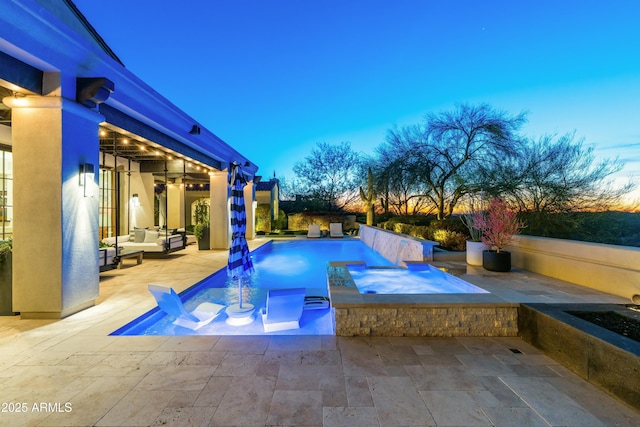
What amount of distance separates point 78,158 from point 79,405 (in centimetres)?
324

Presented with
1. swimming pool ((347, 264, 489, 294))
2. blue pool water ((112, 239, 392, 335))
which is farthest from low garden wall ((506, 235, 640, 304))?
blue pool water ((112, 239, 392, 335))

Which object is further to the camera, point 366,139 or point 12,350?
point 366,139

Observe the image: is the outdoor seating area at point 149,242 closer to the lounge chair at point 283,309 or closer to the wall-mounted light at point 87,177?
the wall-mounted light at point 87,177

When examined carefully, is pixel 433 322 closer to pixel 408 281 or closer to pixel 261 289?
pixel 408 281

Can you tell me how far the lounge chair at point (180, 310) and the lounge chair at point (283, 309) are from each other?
842 millimetres

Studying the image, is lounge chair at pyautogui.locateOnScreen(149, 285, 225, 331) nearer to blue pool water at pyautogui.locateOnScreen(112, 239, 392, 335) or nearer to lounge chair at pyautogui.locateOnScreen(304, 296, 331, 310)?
blue pool water at pyautogui.locateOnScreen(112, 239, 392, 335)

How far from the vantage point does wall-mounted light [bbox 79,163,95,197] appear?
3.88 metres

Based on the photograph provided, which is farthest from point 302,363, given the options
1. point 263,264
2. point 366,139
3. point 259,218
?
point 366,139

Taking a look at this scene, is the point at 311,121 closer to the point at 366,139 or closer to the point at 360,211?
the point at 366,139

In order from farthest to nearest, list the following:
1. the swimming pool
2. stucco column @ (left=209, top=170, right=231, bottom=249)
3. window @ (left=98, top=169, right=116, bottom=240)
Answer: window @ (left=98, top=169, right=116, bottom=240) → stucco column @ (left=209, top=170, right=231, bottom=249) → the swimming pool

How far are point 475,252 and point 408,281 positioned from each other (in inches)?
69.8

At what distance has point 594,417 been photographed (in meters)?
1.92

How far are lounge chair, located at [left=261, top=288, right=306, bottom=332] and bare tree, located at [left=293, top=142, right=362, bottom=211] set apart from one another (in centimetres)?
1990

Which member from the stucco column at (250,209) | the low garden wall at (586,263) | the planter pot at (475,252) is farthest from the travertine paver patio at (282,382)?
the stucco column at (250,209)
